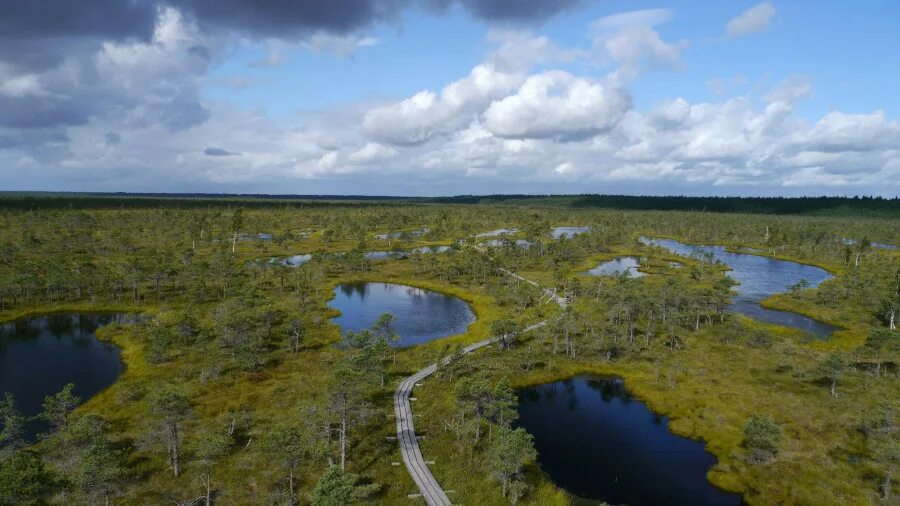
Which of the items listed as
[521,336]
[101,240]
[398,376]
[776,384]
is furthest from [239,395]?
[101,240]

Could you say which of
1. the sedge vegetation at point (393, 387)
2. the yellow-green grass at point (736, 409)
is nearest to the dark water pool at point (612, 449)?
the yellow-green grass at point (736, 409)

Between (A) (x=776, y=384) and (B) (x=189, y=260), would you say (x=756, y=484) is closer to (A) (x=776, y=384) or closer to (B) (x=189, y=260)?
(A) (x=776, y=384)

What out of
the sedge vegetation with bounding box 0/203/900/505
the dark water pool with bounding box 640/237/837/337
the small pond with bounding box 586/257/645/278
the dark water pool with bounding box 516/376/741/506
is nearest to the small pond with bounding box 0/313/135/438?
the sedge vegetation with bounding box 0/203/900/505

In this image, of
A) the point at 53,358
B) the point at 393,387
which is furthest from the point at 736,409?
the point at 53,358

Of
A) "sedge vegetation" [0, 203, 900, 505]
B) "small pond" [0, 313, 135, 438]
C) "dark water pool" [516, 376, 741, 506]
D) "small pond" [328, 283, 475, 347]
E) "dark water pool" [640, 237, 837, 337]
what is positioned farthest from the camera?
"dark water pool" [640, 237, 837, 337]

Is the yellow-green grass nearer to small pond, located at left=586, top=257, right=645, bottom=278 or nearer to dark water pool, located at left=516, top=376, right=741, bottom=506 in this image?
dark water pool, located at left=516, top=376, right=741, bottom=506

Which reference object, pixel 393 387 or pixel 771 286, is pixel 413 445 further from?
pixel 771 286
